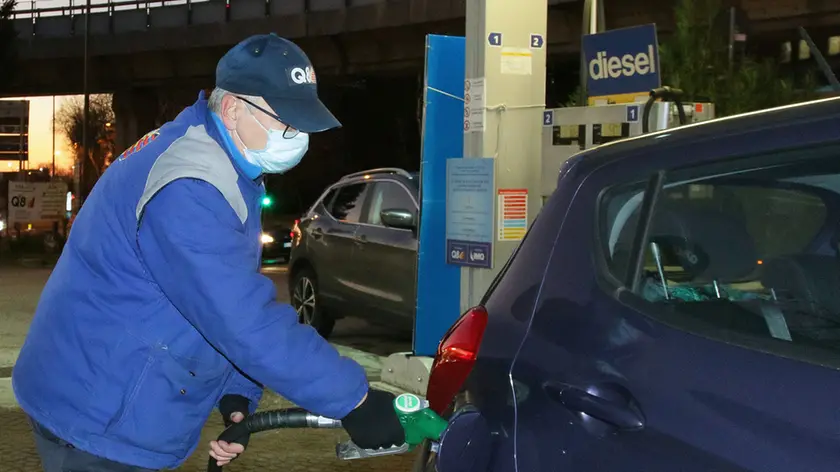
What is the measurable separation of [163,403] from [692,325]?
1206 millimetres

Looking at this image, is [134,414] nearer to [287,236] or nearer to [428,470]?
[428,470]

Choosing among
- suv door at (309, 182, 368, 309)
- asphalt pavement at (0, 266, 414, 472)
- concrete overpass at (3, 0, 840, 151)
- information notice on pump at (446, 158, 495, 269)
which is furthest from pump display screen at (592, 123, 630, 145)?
concrete overpass at (3, 0, 840, 151)

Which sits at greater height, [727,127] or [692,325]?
[727,127]

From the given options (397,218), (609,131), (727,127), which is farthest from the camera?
(397,218)

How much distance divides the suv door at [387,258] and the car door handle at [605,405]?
6433 millimetres

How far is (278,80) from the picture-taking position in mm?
2436

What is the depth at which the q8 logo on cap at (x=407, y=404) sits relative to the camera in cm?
240

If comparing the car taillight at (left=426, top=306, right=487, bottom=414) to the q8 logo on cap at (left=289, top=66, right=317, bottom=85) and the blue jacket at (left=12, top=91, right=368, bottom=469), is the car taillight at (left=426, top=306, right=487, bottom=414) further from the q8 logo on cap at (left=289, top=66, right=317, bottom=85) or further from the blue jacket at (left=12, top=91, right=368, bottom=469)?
the q8 logo on cap at (left=289, top=66, right=317, bottom=85)

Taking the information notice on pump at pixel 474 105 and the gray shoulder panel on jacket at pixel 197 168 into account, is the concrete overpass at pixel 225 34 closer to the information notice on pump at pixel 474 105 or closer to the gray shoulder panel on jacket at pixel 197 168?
the information notice on pump at pixel 474 105

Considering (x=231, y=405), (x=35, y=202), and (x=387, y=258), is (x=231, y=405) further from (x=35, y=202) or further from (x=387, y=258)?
(x=35, y=202)

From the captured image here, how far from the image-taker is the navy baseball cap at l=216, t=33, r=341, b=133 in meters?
2.43

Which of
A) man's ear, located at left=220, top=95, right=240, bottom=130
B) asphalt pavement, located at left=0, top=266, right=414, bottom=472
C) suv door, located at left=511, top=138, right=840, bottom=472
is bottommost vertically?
asphalt pavement, located at left=0, top=266, right=414, bottom=472

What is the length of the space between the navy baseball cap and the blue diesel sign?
5.08 meters

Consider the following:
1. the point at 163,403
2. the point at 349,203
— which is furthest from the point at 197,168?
the point at 349,203
